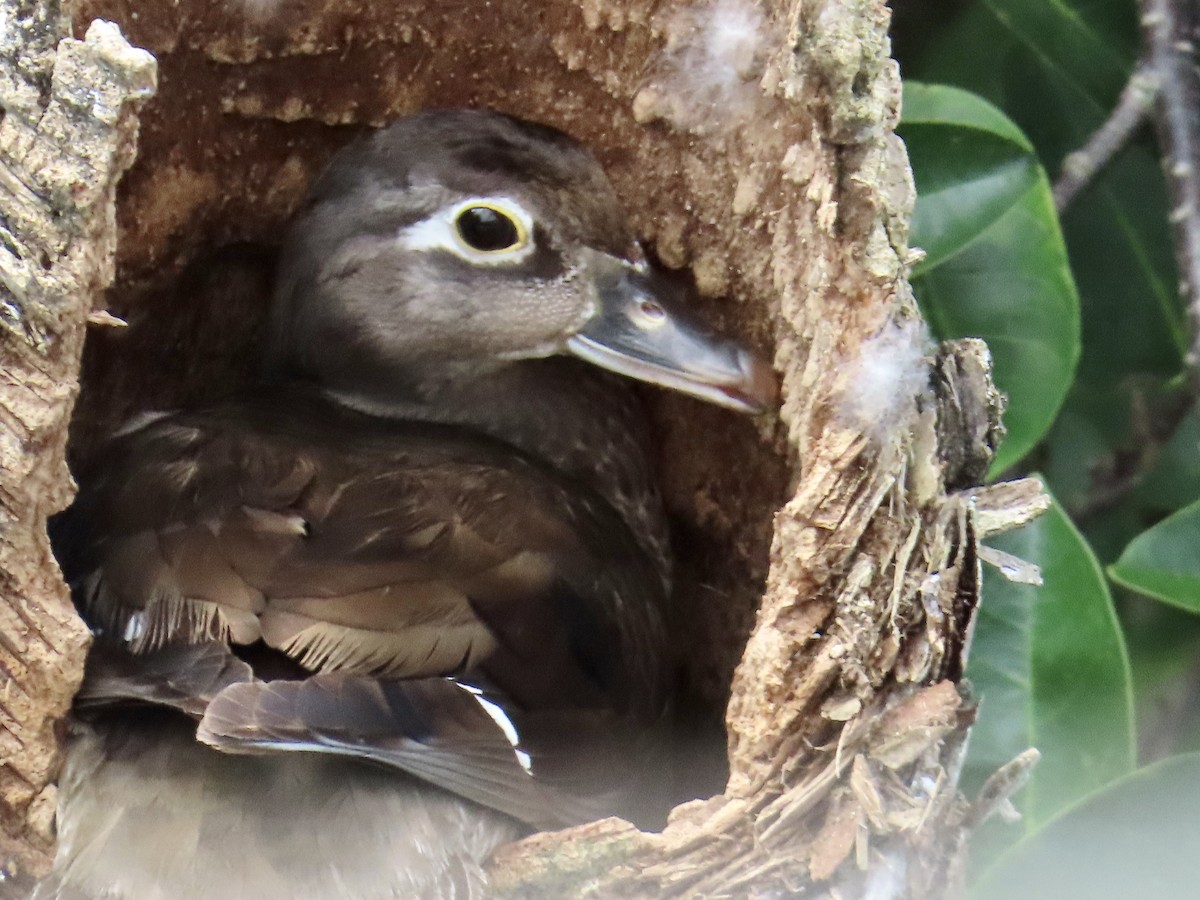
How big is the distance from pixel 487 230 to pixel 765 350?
28 centimetres

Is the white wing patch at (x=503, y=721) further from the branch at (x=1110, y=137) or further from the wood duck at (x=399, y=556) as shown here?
the branch at (x=1110, y=137)

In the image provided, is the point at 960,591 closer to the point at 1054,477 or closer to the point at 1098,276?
the point at 1054,477

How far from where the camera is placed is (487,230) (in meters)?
1.39

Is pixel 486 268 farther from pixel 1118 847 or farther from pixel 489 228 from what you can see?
pixel 1118 847

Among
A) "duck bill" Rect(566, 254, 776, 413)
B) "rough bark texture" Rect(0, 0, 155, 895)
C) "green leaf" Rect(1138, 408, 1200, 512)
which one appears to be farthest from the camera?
"green leaf" Rect(1138, 408, 1200, 512)

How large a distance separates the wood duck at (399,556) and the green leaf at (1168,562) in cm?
35

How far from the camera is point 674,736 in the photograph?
1394mm

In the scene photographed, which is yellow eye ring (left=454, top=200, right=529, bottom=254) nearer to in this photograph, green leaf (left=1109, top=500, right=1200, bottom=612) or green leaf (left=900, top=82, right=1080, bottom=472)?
green leaf (left=900, top=82, right=1080, bottom=472)

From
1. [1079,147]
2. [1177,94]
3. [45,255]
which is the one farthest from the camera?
[1079,147]

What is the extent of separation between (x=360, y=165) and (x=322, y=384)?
0.23 m

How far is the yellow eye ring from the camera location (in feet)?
4.54

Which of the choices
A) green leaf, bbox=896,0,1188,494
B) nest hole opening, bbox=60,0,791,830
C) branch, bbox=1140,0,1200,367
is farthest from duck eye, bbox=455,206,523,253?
branch, bbox=1140,0,1200,367

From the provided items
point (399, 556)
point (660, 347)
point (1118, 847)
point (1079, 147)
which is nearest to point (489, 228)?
point (660, 347)

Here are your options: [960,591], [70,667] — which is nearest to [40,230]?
[70,667]
